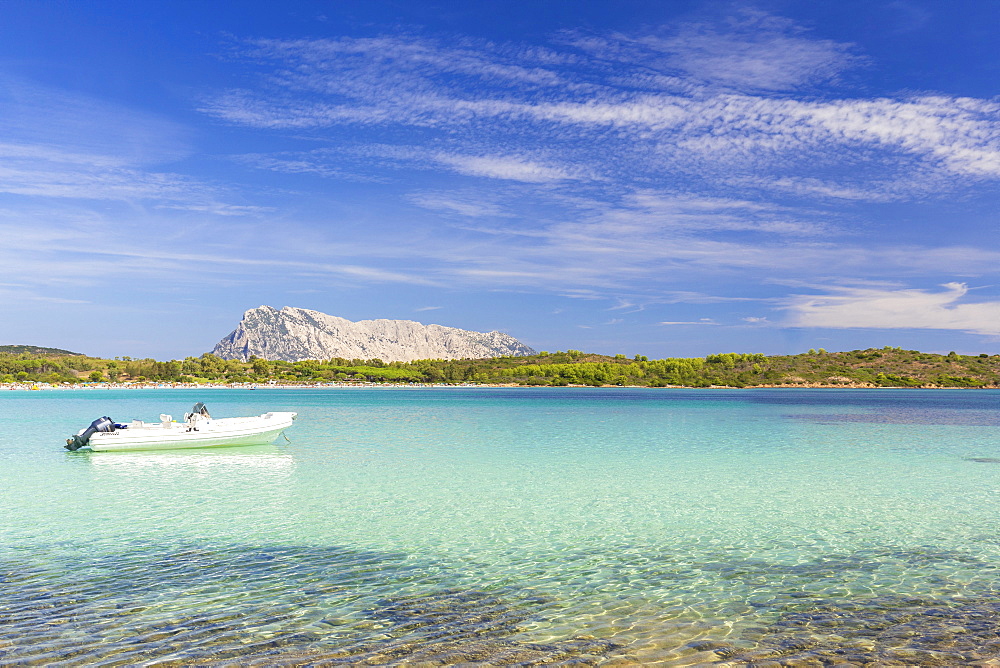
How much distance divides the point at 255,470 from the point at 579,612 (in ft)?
56.0

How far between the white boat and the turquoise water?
11.8ft

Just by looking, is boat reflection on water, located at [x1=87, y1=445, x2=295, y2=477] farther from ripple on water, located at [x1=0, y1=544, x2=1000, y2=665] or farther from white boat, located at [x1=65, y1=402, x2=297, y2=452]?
ripple on water, located at [x1=0, y1=544, x2=1000, y2=665]

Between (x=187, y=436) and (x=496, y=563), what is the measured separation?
2222cm

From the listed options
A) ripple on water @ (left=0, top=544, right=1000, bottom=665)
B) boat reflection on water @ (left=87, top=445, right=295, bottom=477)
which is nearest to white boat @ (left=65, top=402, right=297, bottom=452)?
boat reflection on water @ (left=87, top=445, right=295, bottom=477)

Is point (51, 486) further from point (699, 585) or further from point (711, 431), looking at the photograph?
point (711, 431)

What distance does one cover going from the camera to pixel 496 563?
36.7 feet

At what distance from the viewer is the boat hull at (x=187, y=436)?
27.9 metres

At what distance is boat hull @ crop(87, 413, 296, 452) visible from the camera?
27.9 metres

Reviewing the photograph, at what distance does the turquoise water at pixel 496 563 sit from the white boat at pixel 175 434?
11.8 feet

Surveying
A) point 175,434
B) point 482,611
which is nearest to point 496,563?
point 482,611

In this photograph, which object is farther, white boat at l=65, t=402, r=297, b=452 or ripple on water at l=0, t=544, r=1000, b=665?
white boat at l=65, t=402, r=297, b=452

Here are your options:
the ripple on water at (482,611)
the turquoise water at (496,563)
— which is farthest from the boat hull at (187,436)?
the ripple on water at (482,611)

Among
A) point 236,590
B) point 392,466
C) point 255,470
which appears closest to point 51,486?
point 255,470

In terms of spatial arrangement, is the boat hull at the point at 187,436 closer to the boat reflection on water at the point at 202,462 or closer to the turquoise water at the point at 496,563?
the boat reflection on water at the point at 202,462
